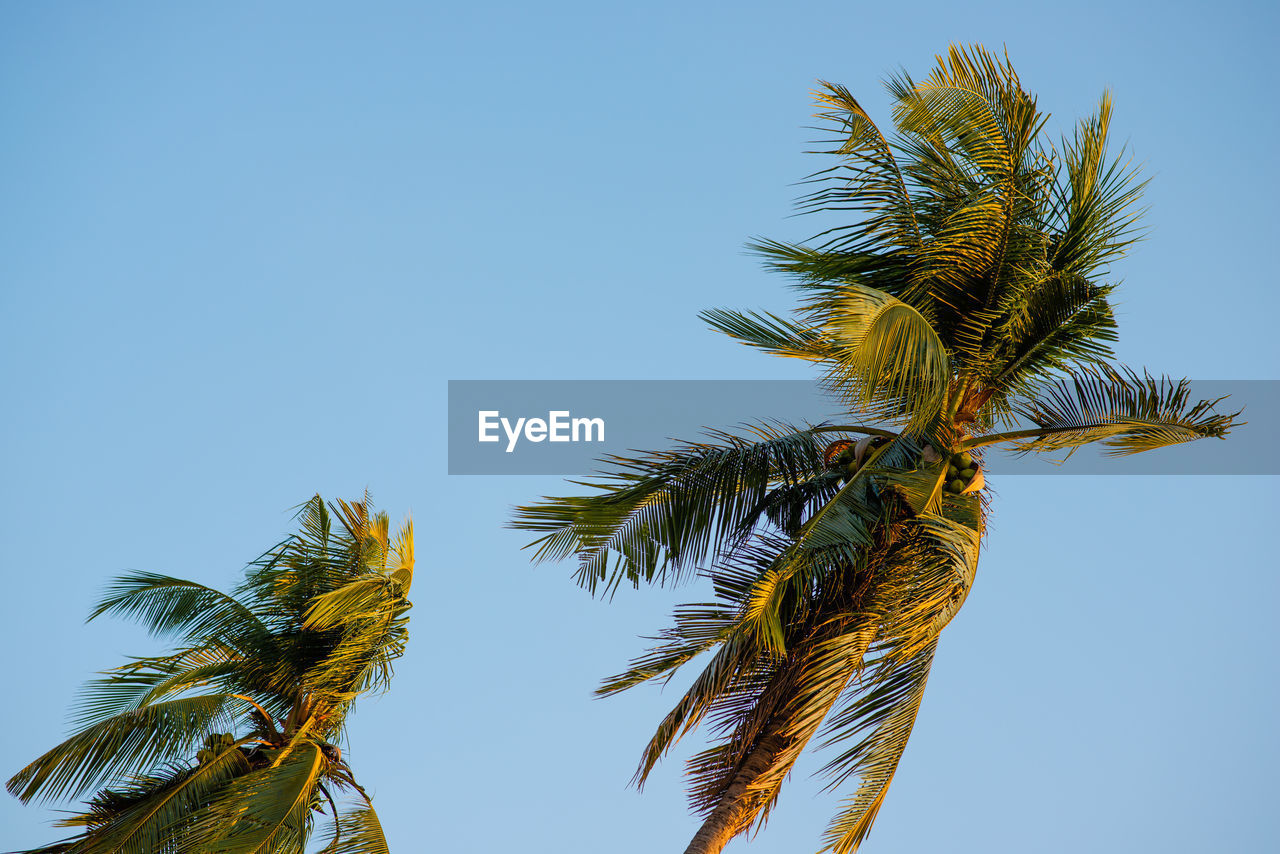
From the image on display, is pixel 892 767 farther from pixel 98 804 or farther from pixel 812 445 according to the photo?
pixel 98 804

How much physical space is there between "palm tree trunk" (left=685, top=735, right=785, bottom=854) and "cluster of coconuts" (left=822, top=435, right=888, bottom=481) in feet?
8.38

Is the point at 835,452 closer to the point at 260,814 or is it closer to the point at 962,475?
the point at 962,475

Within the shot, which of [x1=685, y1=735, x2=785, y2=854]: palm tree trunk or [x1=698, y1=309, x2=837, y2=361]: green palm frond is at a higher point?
[x1=698, y1=309, x2=837, y2=361]: green palm frond

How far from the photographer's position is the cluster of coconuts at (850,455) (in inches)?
461

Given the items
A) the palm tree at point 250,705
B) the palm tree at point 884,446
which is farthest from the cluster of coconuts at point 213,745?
the palm tree at point 884,446

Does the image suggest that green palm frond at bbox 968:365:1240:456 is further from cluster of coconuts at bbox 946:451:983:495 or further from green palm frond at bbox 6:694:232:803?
green palm frond at bbox 6:694:232:803

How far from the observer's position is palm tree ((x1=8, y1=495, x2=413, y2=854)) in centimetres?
1184

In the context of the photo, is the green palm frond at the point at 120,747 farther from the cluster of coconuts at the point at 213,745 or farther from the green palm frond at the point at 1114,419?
the green palm frond at the point at 1114,419

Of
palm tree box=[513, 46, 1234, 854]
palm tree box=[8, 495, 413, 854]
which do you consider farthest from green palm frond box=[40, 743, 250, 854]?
palm tree box=[513, 46, 1234, 854]

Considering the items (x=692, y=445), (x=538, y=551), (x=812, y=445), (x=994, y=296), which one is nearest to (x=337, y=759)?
(x=538, y=551)

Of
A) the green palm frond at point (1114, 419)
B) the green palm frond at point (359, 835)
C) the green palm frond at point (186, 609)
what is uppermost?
the green palm frond at point (1114, 419)

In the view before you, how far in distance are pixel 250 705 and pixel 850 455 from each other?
628cm

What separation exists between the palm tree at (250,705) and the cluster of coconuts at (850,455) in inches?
179

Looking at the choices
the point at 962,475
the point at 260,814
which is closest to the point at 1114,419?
the point at 962,475
